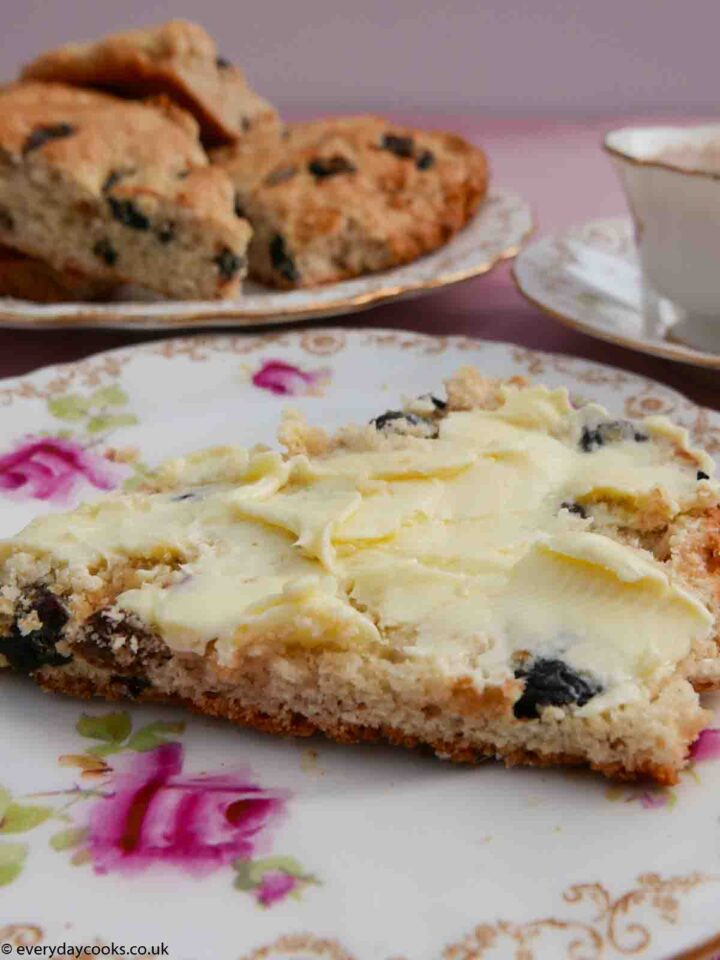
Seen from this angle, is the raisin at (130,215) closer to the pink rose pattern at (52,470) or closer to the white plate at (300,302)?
the white plate at (300,302)

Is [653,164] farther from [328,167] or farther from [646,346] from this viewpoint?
[328,167]

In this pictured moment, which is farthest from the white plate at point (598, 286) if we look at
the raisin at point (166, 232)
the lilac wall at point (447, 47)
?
the lilac wall at point (447, 47)

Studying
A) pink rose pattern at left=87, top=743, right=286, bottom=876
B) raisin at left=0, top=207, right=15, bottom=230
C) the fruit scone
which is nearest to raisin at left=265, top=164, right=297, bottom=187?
raisin at left=0, top=207, right=15, bottom=230

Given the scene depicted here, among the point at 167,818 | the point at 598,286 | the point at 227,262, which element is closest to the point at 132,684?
the point at 167,818

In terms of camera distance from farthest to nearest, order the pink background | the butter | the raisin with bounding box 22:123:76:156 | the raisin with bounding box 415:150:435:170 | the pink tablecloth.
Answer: the pink background, the raisin with bounding box 415:150:435:170, the raisin with bounding box 22:123:76:156, the pink tablecloth, the butter

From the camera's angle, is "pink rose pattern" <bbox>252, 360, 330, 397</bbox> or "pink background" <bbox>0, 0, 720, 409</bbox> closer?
"pink rose pattern" <bbox>252, 360, 330, 397</bbox>

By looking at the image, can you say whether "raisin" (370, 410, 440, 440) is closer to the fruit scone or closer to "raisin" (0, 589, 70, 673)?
the fruit scone

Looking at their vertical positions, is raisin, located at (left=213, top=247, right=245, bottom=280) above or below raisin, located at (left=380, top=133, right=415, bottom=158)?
below
